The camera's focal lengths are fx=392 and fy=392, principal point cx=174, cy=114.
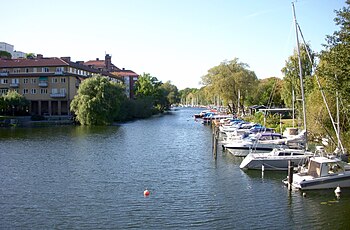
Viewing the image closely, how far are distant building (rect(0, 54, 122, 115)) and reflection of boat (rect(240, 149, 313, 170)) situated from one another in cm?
6883

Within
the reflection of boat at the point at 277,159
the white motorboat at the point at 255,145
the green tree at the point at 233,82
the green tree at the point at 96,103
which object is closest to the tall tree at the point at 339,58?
the reflection of boat at the point at 277,159

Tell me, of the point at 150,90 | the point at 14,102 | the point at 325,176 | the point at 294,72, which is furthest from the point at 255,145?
the point at 150,90

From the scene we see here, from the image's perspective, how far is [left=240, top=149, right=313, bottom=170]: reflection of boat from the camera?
3172 centimetres

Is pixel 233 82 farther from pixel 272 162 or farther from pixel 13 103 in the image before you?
pixel 272 162

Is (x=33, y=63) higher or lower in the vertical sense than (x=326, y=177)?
higher

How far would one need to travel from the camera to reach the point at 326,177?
84.3 ft

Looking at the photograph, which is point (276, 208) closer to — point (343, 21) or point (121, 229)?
point (121, 229)

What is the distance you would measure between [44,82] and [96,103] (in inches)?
742

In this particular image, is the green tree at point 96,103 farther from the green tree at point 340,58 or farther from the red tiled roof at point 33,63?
the green tree at point 340,58

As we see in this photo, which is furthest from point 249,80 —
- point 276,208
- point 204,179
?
point 276,208

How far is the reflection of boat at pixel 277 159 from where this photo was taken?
31719 millimetres

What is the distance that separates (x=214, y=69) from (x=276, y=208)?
7978cm

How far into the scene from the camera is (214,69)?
100500 millimetres

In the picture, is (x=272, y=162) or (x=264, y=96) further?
(x=264, y=96)
